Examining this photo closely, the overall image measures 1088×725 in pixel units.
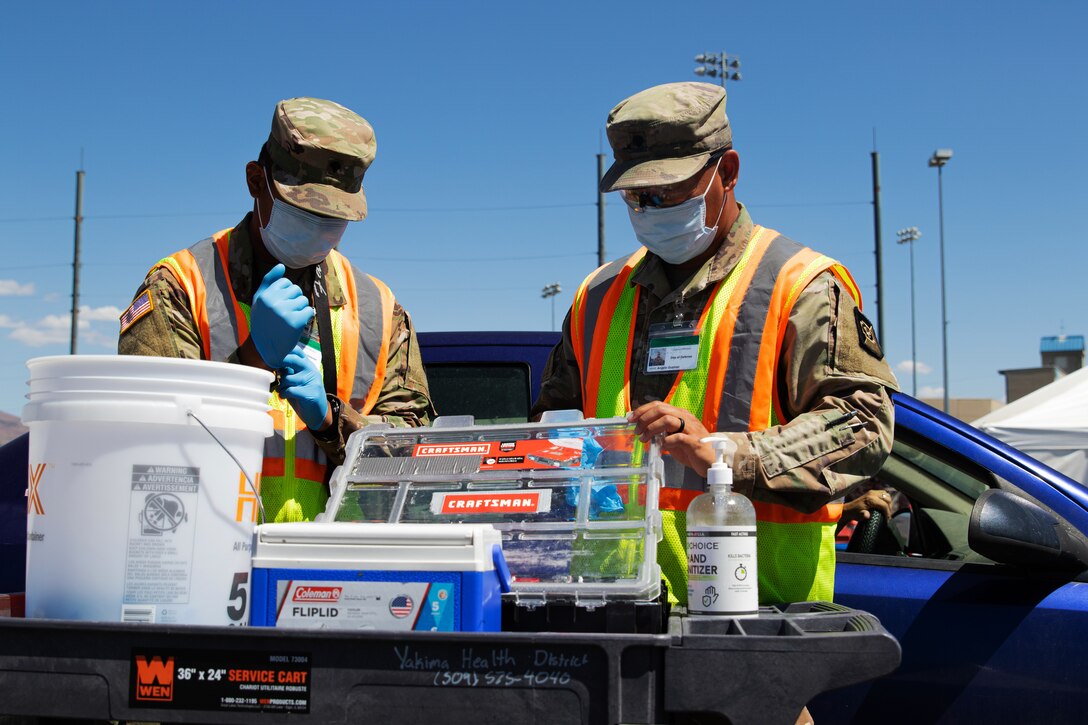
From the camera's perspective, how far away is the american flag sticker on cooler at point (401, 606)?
5.86 feet

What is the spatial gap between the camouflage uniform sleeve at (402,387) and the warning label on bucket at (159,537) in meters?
1.12

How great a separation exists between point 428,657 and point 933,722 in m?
2.02

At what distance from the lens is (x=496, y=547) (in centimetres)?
187

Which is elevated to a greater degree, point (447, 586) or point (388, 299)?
point (388, 299)

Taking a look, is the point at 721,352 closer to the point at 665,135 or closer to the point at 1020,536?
the point at 665,135

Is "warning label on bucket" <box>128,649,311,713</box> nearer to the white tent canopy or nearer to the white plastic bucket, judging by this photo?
the white plastic bucket

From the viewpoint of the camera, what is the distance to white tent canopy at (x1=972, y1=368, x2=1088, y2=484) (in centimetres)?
1298

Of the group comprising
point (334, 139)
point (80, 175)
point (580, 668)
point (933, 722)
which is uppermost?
point (80, 175)

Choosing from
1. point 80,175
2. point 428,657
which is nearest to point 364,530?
point 428,657

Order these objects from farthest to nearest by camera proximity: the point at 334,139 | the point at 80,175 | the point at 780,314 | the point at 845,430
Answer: the point at 80,175, the point at 334,139, the point at 780,314, the point at 845,430

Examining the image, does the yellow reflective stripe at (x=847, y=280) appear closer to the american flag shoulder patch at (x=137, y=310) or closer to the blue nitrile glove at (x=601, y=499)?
the blue nitrile glove at (x=601, y=499)

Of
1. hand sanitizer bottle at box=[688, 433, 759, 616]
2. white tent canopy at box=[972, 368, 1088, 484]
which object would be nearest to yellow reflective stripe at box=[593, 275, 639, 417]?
hand sanitizer bottle at box=[688, 433, 759, 616]

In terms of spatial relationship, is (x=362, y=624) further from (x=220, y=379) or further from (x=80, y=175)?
(x=80, y=175)

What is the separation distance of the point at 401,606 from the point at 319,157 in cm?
163
